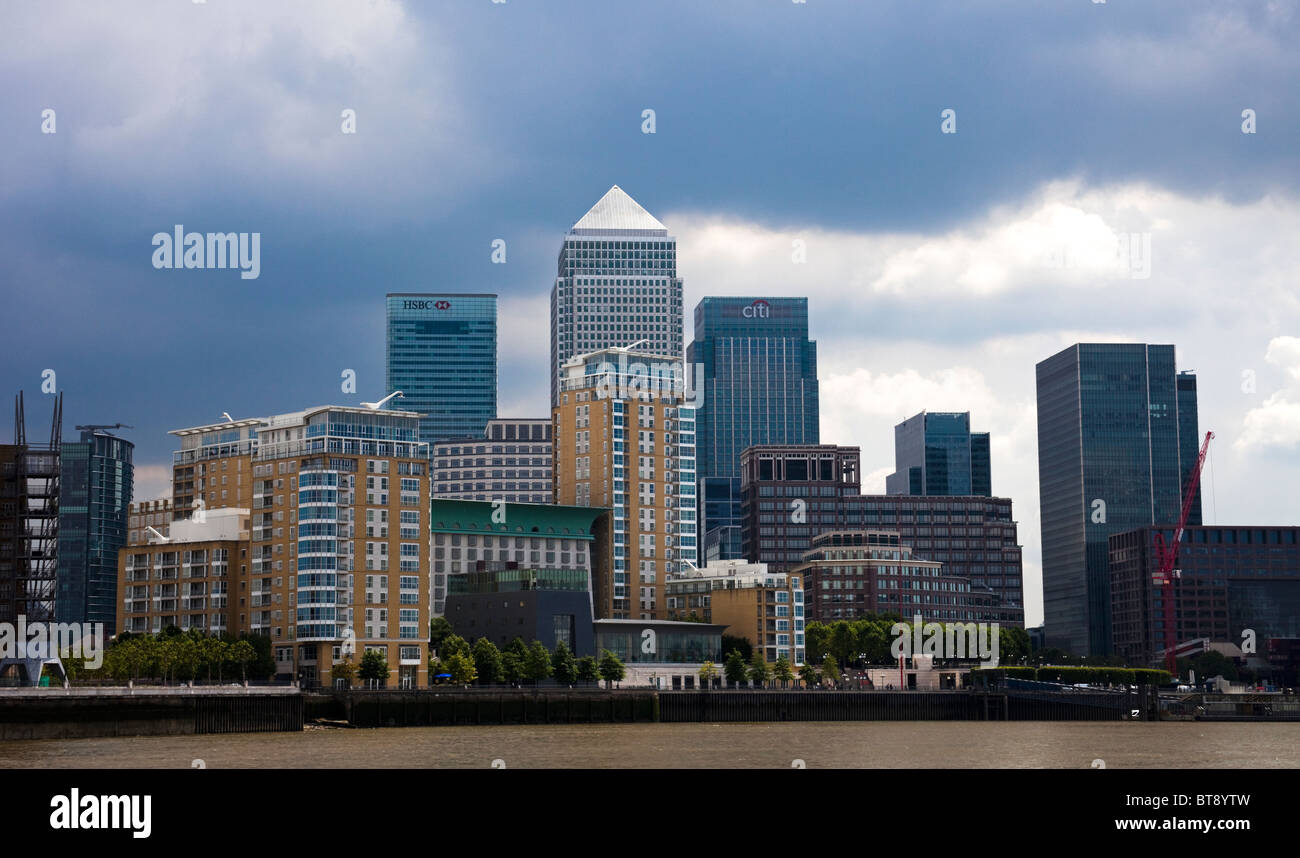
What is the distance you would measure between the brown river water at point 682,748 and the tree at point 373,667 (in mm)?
32043

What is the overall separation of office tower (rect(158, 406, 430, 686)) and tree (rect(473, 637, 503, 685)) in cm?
689

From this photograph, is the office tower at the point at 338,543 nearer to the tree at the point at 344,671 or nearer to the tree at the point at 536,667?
the tree at the point at 344,671

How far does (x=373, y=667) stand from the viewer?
18225 cm

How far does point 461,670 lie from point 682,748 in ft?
288

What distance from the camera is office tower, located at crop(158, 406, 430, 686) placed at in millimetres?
188750

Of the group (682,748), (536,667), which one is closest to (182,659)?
(536,667)

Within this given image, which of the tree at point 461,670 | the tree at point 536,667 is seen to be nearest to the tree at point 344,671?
the tree at point 461,670

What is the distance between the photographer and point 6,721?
118000 mm

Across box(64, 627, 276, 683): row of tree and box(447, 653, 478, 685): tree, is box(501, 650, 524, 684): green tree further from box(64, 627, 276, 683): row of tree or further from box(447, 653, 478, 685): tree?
box(64, 627, 276, 683): row of tree

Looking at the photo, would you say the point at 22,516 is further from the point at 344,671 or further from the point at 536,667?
the point at 536,667
